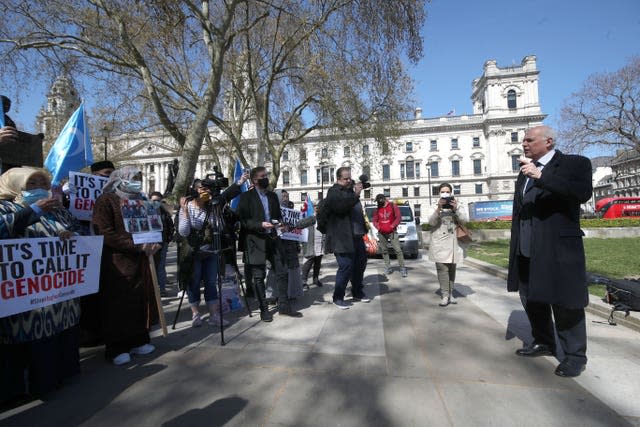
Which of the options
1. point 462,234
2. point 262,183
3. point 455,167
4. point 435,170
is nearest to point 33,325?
point 262,183

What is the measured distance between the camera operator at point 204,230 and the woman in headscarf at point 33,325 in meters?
1.46

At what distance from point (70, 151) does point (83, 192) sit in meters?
1.03

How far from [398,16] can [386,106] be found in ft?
20.9

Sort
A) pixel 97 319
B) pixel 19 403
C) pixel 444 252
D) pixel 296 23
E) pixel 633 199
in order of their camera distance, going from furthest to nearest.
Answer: pixel 633 199 → pixel 296 23 → pixel 444 252 → pixel 97 319 → pixel 19 403

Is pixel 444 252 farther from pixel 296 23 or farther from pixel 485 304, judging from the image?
pixel 296 23

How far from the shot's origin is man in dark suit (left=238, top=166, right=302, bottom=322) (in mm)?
4320

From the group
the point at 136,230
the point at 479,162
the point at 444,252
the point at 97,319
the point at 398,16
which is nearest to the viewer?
the point at 136,230

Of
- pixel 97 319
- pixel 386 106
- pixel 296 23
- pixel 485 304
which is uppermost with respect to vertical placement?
pixel 296 23

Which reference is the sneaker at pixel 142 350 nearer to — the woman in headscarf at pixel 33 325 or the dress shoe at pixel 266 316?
the woman in headscarf at pixel 33 325

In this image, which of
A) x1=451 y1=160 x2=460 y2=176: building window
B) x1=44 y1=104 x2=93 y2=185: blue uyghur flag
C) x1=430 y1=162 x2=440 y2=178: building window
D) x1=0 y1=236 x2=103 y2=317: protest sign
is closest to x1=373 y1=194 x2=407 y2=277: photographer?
x1=44 y1=104 x2=93 y2=185: blue uyghur flag

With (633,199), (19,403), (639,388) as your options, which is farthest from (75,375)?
(633,199)

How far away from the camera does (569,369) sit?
8.74ft

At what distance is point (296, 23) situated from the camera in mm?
12203

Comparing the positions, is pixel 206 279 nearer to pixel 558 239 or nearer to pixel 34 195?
pixel 34 195
